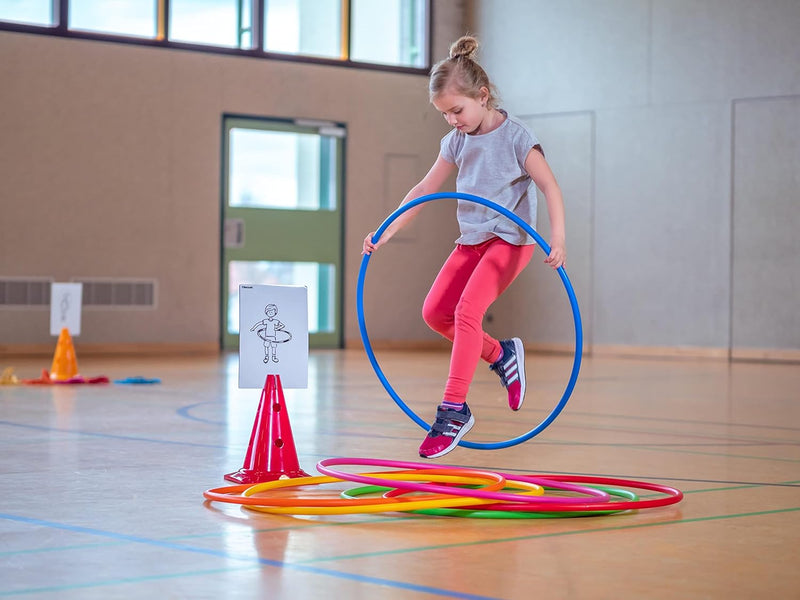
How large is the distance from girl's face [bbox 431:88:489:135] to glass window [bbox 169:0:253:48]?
7764 millimetres

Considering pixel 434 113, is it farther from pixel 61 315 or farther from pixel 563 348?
pixel 61 315

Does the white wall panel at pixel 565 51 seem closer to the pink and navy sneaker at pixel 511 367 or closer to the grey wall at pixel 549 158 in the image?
the grey wall at pixel 549 158

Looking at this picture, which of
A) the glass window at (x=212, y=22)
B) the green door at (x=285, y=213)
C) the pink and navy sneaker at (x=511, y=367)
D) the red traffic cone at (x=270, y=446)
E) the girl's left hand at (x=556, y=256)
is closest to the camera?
the red traffic cone at (x=270, y=446)

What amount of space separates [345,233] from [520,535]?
362 inches

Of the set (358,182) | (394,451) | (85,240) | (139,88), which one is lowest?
(394,451)

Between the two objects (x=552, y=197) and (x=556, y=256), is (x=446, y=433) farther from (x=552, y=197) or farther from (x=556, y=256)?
(x=552, y=197)

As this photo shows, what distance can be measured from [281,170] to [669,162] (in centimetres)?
375

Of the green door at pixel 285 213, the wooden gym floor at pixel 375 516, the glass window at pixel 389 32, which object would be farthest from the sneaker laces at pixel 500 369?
the glass window at pixel 389 32

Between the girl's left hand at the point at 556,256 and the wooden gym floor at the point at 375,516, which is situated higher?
the girl's left hand at the point at 556,256

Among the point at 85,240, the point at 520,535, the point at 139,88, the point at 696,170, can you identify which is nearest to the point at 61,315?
the point at 85,240

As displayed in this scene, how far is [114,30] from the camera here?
1035 cm

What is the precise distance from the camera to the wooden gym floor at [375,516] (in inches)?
77.2

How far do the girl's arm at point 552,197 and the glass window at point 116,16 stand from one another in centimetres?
781

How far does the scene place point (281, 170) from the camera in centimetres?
1123
